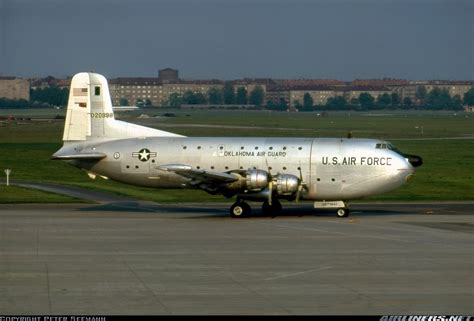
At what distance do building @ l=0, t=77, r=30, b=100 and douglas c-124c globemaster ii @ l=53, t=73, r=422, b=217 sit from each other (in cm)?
2511

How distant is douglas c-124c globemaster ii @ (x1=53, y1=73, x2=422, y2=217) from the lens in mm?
42844

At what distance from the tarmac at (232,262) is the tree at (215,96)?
140687 millimetres

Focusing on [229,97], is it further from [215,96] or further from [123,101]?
[123,101]

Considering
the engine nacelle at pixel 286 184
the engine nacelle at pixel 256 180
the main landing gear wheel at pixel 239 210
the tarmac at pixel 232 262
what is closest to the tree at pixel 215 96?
the tarmac at pixel 232 262

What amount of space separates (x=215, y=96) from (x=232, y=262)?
525 feet

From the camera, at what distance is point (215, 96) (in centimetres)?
18900

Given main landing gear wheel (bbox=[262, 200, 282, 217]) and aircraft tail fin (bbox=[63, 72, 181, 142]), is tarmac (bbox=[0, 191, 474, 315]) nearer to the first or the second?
main landing gear wheel (bbox=[262, 200, 282, 217])

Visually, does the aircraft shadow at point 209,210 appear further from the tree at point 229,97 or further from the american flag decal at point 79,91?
the tree at point 229,97

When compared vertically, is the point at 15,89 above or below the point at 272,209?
above

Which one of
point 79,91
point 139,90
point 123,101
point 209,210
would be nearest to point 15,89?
point 79,91

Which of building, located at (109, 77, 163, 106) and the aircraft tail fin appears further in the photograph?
building, located at (109, 77, 163, 106)

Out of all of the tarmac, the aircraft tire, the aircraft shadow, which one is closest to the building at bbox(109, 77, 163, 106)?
the aircraft shadow

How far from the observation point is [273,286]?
25188mm

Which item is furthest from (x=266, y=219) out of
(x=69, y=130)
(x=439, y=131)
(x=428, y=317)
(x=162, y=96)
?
(x=162, y=96)
